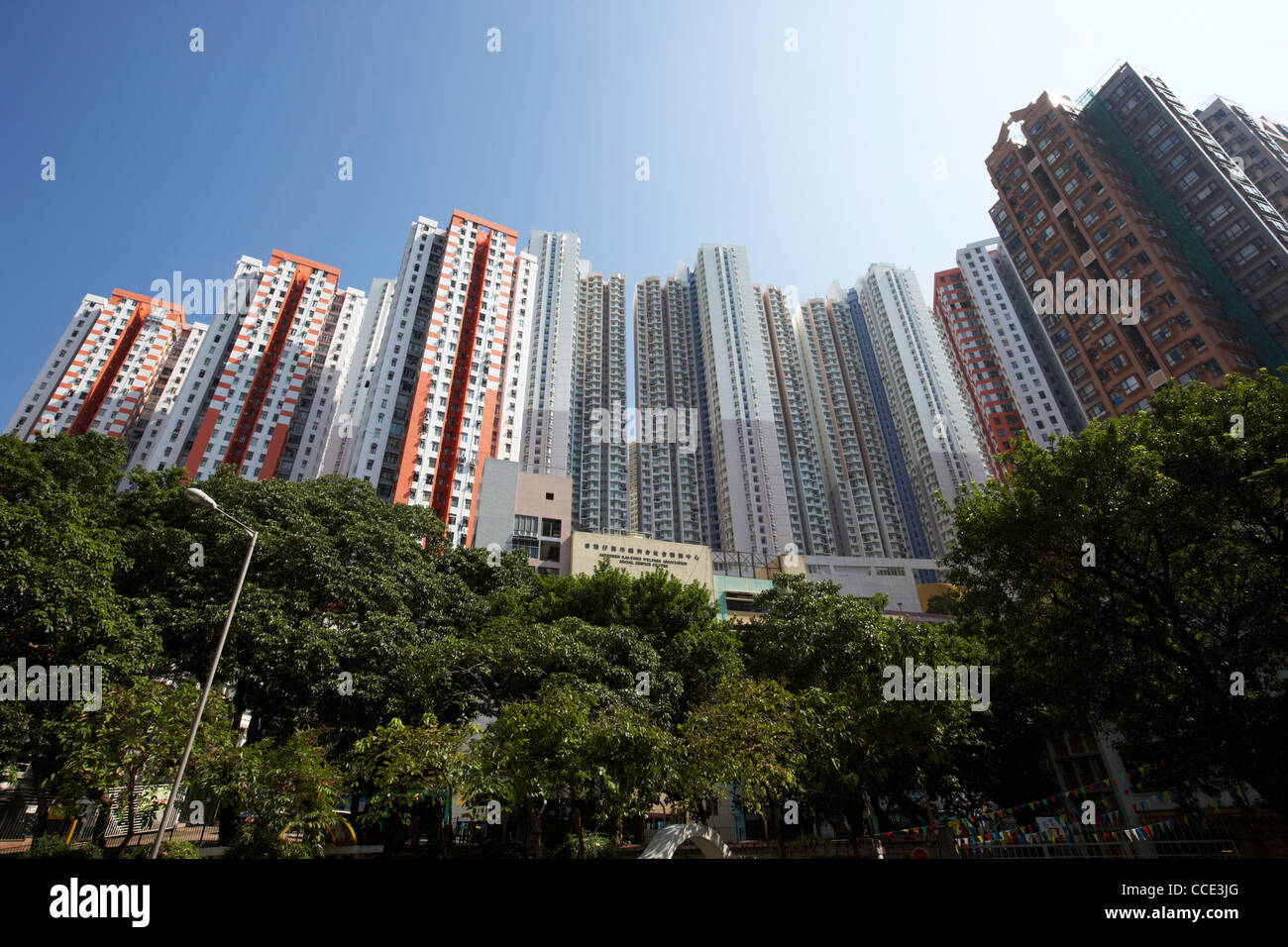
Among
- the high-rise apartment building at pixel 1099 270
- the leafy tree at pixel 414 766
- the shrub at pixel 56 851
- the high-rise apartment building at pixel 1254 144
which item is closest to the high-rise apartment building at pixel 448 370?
the shrub at pixel 56 851

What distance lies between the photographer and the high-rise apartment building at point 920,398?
93500 millimetres

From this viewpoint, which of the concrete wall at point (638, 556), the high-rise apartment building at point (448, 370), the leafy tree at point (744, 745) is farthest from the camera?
the high-rise apartment building at point (448, 370)

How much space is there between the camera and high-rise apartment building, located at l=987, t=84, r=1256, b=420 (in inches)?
1725

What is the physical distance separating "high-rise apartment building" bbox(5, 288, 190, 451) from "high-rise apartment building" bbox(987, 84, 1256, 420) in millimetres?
108876

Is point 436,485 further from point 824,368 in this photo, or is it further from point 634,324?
point 824,368

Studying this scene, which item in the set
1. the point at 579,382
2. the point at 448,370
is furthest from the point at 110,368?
the point at 579,382

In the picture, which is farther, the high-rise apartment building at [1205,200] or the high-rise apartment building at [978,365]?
the high-rise apartment building at [978,365]

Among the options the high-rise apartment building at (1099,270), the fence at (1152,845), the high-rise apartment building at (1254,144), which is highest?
the high-rise apartment building at (1254,144)

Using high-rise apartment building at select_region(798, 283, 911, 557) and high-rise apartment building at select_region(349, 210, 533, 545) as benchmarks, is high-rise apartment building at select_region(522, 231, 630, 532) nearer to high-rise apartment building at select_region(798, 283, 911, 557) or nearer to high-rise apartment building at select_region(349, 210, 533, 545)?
high-rise apartment building at select_region(349, 210, 533, 545)

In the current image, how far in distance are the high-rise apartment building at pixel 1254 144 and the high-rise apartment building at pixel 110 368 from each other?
12857 cm

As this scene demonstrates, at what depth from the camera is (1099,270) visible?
50031 mm

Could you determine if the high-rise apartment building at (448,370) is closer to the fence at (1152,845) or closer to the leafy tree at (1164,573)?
the leafy tree at (1164,573)

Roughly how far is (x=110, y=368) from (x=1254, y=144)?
137 metres

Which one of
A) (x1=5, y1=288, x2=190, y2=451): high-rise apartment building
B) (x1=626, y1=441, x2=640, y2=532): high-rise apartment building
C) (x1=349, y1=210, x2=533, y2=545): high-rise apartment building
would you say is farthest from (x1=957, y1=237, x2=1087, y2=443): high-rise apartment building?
(x1=5, y1=288, x2=190, y2=451): high-rise apartment building
